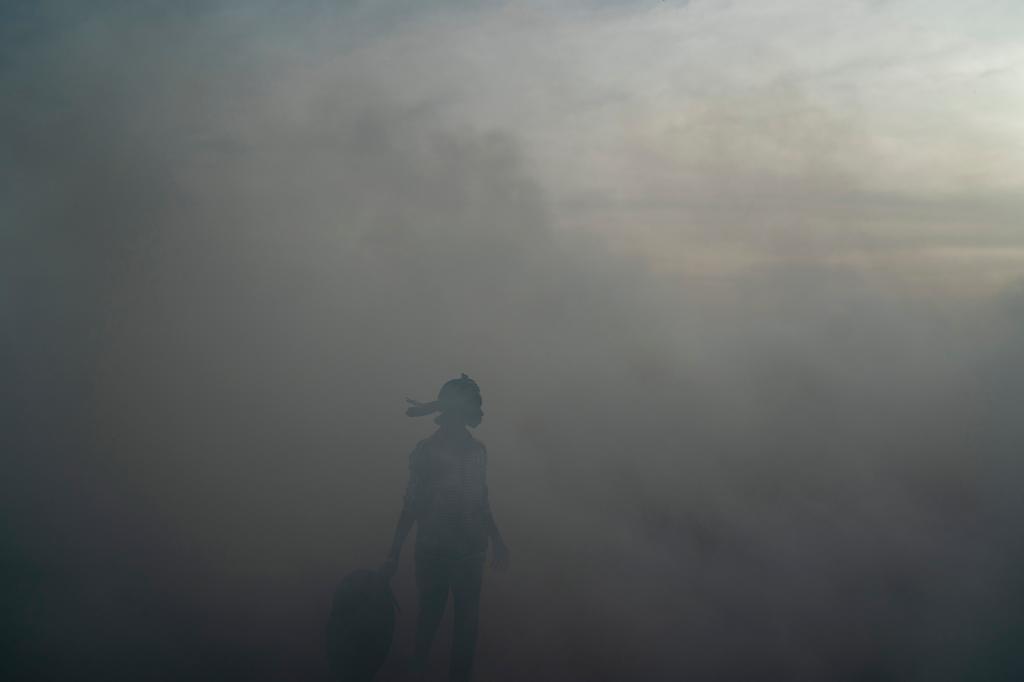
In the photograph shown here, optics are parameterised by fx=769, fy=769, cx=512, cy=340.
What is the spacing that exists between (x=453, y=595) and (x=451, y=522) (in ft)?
1.53

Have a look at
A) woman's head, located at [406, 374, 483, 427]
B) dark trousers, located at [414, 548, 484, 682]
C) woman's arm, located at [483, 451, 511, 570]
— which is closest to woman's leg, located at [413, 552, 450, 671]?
dark trousers, located at [414, 548, 484, 682]

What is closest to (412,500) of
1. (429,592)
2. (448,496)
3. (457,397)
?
(448,496)

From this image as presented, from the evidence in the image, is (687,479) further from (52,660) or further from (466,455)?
(52,660)

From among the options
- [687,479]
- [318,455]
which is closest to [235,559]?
[318,455]

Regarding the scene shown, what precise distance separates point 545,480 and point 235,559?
14.7 feet

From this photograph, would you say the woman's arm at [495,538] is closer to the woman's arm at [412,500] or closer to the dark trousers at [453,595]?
the dark trousers at [453,595]

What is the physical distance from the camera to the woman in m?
4.61

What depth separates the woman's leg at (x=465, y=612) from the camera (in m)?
4.66

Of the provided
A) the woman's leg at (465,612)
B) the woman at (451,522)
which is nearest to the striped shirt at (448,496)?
the woman at (451,522)

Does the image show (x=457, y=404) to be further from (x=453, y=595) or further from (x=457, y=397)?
(x=453, y=595)

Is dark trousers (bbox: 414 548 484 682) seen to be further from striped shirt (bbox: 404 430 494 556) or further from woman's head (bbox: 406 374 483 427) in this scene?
woman's head (bbox: 406 374 483 427)

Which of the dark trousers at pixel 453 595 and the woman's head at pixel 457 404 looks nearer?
the dark trousers at pixel 453 595

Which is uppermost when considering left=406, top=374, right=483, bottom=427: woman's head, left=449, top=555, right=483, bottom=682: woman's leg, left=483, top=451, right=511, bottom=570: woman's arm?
left=406, top=374, right=483, bottom=427: woman's head

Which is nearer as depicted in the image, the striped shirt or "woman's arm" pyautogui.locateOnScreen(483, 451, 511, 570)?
the striped shirt
